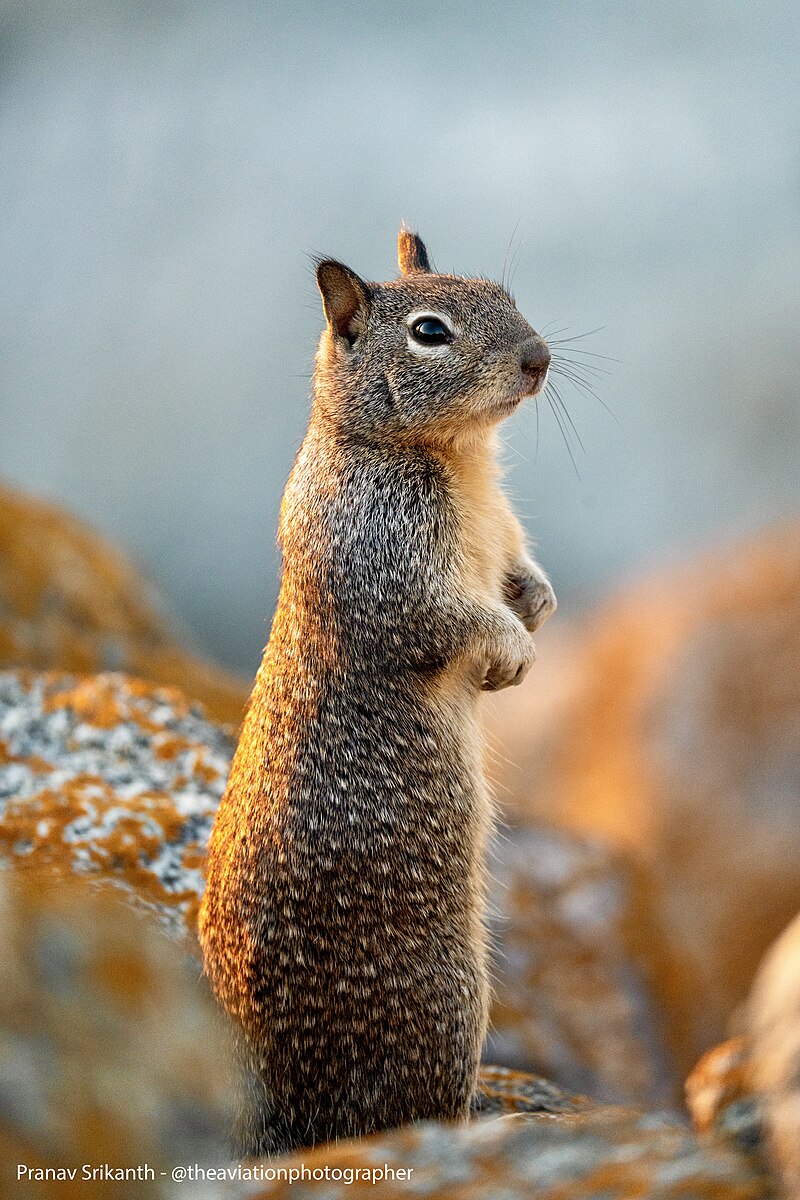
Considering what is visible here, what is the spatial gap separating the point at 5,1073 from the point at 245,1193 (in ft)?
1.83

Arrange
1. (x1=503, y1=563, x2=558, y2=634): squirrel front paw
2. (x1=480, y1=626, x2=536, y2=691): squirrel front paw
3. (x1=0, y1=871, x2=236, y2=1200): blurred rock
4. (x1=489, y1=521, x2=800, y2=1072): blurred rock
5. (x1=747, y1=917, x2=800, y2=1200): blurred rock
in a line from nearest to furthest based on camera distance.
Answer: (x1=0, y1=871, x2=236, y2=1200): blurred rock → (x1=747, y1=917, x2=800, y2=1200): blurred rock → (x1=480, y1=626, x2=536, y2=691): squirrel front paw → (x1=503, y1=563, x2=558, y2=634): squirrel front paw → (x1=489, y1=521, x2=800, y2=1072): blurred rock

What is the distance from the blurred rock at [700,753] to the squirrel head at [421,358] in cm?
335

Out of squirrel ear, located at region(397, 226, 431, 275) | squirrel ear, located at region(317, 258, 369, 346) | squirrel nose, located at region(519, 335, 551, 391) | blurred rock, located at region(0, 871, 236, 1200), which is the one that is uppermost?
squirrel ear, located at region(397, 226, 431, 275)

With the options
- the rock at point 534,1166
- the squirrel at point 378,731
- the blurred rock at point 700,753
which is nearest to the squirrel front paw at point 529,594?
the squirrel at point 378,731

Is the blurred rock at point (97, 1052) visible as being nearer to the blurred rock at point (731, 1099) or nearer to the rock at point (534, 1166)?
the rock at point (534, 1166)

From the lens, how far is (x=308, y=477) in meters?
3.88

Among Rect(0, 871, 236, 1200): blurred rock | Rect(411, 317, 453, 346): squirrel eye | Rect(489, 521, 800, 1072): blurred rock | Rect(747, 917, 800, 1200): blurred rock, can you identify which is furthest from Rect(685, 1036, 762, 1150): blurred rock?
Rect(489, 521, 800, 1072): blurred rock

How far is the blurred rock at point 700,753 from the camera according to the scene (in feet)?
25.8

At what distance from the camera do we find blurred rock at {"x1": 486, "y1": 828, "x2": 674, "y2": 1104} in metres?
4.45

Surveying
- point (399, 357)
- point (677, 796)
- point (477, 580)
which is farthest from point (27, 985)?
point (677, 796)

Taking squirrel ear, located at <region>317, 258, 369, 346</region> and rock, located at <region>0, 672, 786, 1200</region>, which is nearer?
rock, located at <region>0, 672, 786, 1200</region>

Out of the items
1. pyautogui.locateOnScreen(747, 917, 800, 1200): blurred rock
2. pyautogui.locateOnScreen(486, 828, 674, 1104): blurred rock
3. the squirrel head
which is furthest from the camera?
pyautogui.locateOnScreen(486, 828, 674, 1104): blurred rock

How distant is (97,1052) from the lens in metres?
1.89

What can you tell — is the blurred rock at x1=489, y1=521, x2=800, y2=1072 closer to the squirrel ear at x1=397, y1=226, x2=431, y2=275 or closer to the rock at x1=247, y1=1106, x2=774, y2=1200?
the squirrel ear at x1=397, y1=226, x2=431, y2=275
